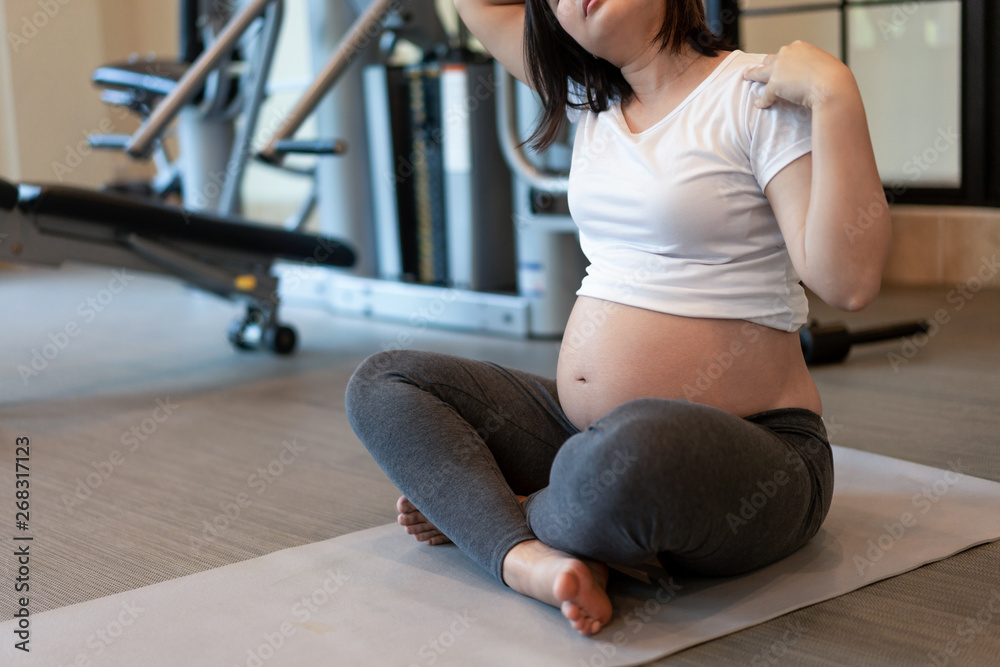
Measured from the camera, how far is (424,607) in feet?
3.50

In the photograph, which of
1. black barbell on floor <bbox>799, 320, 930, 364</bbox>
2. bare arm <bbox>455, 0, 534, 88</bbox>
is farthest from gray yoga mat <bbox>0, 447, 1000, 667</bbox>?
black barbell on floor <bbox>799, 320, 930, 364</bbox>

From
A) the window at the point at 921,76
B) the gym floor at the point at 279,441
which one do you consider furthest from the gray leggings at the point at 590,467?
the window at the point at 921,76

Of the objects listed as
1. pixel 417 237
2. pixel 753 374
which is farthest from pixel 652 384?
pixel 417 237

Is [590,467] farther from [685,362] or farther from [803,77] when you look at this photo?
[803,77]

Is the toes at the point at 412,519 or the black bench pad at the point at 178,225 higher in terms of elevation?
the black bench pad at the point at 178,225

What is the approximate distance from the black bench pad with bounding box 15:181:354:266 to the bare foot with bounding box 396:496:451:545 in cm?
135

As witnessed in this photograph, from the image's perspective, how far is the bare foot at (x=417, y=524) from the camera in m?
1.23

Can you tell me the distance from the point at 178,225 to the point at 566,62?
1483 millimetres

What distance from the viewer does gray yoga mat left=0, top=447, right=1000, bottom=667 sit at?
0.97 metres

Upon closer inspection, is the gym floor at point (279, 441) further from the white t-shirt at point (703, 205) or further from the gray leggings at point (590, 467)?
the white t-shirt at point (703, 205)

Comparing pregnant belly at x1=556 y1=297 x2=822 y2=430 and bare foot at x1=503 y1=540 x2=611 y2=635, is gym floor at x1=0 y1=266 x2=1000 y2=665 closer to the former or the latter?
bare foot at x1=503 y1=540 x2=611 y2=635

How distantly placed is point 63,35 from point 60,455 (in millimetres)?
3901

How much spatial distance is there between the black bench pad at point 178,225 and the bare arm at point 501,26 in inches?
49.7

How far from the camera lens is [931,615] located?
3.31ft
